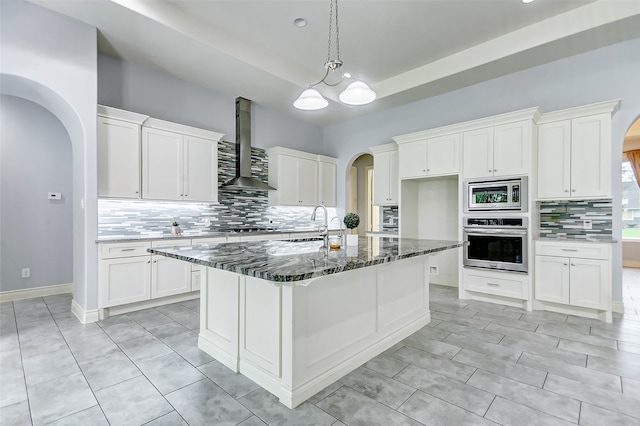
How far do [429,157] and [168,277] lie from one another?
4.07 m

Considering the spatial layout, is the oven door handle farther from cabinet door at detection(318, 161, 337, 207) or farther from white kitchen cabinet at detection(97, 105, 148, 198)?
white kitchen cabinet at detection(97, 105, 148, 198)

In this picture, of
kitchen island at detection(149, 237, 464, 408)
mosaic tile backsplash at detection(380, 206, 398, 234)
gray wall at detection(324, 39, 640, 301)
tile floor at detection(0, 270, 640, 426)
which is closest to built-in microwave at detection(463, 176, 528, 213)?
gray wall at detection(324, 39, 640, 301)

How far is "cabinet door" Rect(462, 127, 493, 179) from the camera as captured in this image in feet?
13.4

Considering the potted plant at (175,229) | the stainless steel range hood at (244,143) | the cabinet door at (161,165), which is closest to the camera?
the cabinet door at (161,165)

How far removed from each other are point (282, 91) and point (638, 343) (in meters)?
5.22

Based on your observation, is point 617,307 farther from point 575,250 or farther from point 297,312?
point 297,312

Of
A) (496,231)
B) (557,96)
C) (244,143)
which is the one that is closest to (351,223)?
(496,231)

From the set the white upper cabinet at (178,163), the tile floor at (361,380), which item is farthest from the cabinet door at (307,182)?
the tile floor at (361,380)

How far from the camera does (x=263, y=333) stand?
6.56ft

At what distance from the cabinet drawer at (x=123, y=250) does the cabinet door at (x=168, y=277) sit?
0.19 m

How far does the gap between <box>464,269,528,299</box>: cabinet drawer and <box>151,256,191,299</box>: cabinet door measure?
3.84 meters

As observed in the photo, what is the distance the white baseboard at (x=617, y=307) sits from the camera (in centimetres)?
359

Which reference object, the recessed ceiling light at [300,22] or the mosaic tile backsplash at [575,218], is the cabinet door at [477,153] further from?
the recessed ceiling light at [300,22]

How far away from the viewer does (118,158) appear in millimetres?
3717
